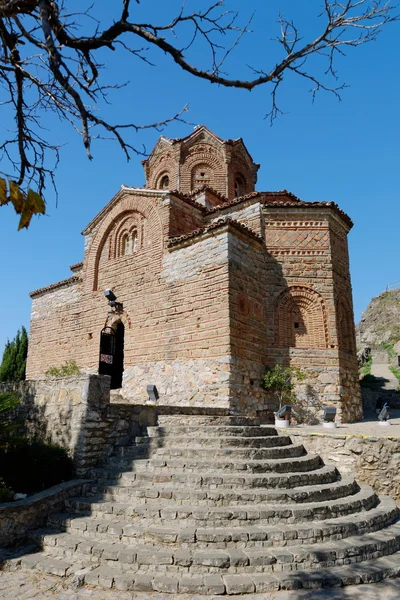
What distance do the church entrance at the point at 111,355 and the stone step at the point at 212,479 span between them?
7.56 meters

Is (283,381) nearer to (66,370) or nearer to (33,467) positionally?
(33,467)

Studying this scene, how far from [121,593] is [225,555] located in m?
1.13

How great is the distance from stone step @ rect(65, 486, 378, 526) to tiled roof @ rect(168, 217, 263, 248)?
7040mm

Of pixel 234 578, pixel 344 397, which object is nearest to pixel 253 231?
pixel 344 397

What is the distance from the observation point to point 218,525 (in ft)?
16.2

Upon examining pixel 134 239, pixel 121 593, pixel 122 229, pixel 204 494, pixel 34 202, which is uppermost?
pixel 122 229

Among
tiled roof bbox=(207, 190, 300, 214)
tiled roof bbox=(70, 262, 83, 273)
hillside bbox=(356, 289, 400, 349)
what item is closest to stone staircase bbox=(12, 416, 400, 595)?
tiled roof bbox=(207, 190, 300, 214)

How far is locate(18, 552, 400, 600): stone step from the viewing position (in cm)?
406

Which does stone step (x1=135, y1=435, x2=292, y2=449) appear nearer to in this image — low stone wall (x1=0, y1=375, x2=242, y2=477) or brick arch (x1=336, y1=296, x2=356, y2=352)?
low stone wall (x1=0, y1=375, x2=242, y2=477)

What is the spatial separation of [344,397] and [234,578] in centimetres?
794

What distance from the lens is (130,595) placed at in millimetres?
4039

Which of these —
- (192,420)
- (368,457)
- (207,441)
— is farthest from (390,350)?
(207,441)

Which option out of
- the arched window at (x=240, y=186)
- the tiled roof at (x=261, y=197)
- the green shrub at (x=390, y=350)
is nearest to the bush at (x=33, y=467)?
the tiled roof at (x=261, y=197)

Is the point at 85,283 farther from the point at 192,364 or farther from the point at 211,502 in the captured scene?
the point at 211,502
